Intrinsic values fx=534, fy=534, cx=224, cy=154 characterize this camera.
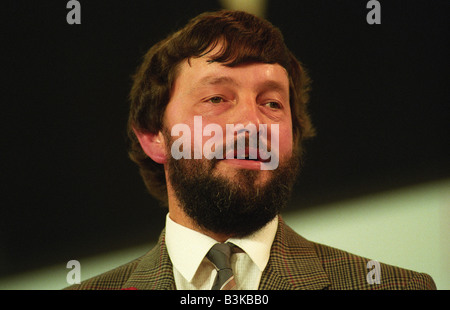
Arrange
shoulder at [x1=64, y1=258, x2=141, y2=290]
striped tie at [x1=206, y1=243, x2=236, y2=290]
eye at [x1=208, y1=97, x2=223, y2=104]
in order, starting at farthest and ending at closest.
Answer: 1. shoulder at [x1=64, y1=258, x2=141, y2=290]
2. eye at [x1=208, y1=97, x2=223, y2=104]
3. striped tie at [x1=206, y1=243, x2=236, y2=290]

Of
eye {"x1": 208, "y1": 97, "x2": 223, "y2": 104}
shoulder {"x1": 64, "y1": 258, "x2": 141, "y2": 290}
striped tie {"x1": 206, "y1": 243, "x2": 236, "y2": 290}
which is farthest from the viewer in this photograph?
shoulder {"x1": 64, "y1": 258, "x2": 141, "y2": 290}

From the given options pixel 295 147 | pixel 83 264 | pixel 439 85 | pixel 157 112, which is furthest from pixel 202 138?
pixel 439 85

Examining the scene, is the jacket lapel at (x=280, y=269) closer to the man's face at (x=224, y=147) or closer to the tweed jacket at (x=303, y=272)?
the tweed jacket at (x=303, y=272)

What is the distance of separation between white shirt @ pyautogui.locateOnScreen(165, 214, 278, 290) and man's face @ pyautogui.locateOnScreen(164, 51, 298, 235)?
4 centimetres

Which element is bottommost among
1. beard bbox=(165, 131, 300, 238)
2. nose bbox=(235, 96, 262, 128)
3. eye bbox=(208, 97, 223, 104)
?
beard bbox=(165, 131, 300, 238)

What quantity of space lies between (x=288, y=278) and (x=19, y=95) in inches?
53.5

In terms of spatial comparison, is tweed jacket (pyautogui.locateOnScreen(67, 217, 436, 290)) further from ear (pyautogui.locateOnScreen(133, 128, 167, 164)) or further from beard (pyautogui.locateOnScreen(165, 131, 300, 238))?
ear (pyautogui.locateOnScreen(133, 128, 167, 164))

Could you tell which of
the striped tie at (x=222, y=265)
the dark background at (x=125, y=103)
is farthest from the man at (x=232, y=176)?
the dark background at (x=125, y=103)

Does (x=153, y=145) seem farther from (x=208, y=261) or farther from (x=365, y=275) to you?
(x=365, y=275)

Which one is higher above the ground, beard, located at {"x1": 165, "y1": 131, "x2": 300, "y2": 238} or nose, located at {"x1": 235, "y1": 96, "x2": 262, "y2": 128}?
nose, located at {"x1": 235, "y1": 96, "x2": 262, "y2": 128}

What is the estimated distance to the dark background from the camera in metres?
2.13

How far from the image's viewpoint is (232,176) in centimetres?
174

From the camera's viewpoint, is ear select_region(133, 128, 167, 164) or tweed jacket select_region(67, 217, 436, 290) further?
ear select_region(133, 128, 167, 164)

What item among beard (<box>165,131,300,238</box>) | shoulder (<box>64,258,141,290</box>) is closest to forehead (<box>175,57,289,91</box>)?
beard (<box>165,131,300,238</box>)
